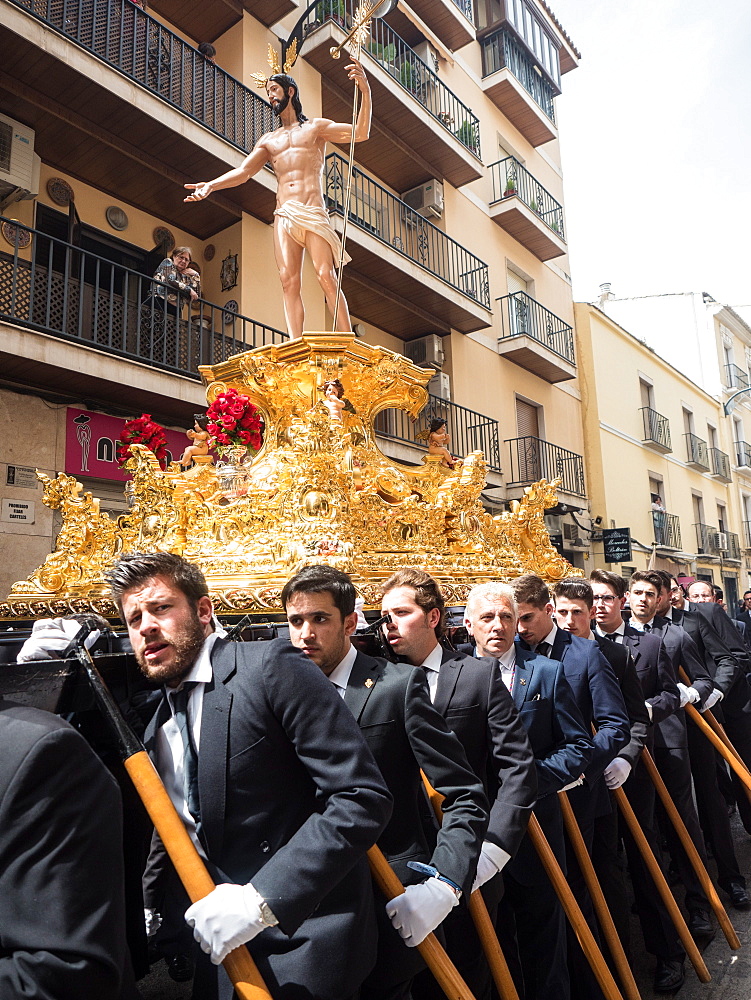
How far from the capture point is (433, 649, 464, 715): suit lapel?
2611 mm

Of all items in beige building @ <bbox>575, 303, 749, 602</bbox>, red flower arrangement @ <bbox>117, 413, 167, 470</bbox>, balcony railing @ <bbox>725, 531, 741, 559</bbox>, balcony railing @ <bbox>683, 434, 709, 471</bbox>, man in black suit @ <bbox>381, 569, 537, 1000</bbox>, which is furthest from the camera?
balcony railing @ <bbox>725, 531, 741, 559</bbox>

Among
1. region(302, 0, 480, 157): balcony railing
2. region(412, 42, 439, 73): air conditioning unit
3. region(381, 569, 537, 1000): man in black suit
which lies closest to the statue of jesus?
region(381, 569, 537, 1000): man in black suit

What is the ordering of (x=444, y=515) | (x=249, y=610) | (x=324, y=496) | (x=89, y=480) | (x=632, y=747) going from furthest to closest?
(x=89, y=480) → (x=444, y=515) → (x=324, y=496) → (x=249, y=610) → (x=632, y=747)

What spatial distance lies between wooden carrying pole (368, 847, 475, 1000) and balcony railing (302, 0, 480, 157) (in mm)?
12616

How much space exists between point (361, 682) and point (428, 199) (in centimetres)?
1412

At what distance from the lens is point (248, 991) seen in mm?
1475

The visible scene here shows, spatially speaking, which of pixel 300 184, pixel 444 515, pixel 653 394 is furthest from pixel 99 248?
pixel 653 394

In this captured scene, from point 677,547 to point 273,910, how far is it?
21.3 meters

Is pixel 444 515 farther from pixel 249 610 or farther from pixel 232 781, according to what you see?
pixel 232 781

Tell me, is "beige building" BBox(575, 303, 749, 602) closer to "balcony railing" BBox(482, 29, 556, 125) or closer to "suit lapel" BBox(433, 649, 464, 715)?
"balcony railing" BBox(482, 29, 556, 125)

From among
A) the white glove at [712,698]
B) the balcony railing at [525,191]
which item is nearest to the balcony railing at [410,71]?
the balcony railing at [525,191]

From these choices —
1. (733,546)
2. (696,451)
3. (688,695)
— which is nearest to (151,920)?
(688,695)

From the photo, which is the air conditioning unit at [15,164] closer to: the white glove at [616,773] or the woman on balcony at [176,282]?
the woman on balcony at [176,282]

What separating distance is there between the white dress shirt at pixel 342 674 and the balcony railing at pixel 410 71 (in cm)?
1209
